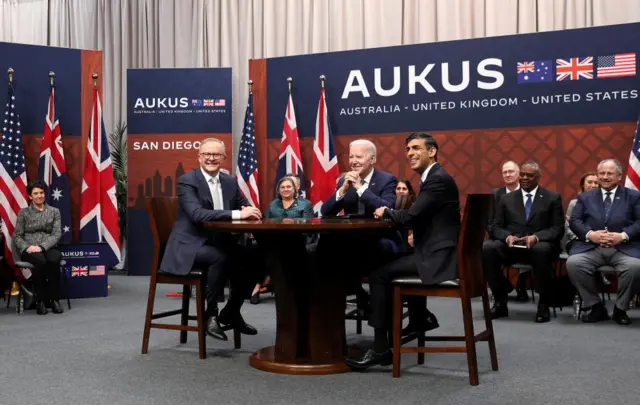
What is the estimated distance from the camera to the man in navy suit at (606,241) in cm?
529

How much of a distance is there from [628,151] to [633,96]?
507mm

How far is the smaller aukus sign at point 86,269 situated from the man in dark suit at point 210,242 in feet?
9.74

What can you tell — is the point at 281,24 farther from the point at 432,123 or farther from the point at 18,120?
the point at 18,120

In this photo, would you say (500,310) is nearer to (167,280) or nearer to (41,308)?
(167,280)

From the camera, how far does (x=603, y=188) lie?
18.4 ft

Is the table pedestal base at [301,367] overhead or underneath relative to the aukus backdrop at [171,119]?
underneath

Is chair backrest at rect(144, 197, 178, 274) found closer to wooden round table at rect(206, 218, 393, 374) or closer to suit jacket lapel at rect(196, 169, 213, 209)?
suit jacket lapel at rect(196, 169, 213, 209)

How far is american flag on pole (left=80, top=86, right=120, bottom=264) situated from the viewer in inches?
290

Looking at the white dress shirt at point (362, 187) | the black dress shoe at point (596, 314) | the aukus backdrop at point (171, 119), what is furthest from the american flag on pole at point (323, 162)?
the white dress shirt at point (362, 187)

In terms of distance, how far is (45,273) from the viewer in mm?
6219

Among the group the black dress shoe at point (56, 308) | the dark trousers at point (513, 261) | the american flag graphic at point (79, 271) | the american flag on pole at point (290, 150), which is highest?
the american flag on pole at point (290, 150)

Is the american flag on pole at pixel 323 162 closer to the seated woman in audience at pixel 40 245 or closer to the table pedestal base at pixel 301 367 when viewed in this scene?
the seated woman in audience at pixel 40 245

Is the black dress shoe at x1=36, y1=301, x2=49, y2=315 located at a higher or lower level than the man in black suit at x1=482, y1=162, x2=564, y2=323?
→ lower

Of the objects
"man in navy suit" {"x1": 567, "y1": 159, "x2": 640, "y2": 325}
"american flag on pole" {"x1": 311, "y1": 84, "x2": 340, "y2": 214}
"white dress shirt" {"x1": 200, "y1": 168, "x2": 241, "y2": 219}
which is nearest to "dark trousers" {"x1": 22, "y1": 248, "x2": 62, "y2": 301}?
"white dress shirt" {"x1": 200, "y1": 168, "x2": 241, "y2": 219}
